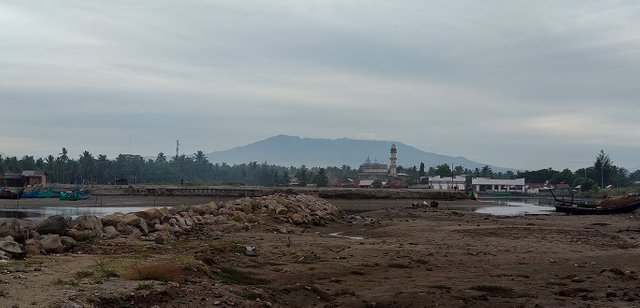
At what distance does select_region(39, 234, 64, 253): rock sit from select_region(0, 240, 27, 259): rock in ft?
3.69

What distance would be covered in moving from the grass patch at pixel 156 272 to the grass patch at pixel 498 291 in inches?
231

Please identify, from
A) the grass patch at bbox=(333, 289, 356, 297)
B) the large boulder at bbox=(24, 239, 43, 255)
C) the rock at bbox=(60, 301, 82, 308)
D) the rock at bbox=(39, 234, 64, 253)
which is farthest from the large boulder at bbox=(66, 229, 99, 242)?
the rock at bbox=(60, 301, 82, 308)

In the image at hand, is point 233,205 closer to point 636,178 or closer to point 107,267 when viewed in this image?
point 107,267

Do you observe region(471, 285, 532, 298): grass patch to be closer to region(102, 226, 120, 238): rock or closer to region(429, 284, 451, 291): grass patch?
region(429, 284, 451, 291): grass patch

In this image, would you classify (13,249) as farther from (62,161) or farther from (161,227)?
(62,161)

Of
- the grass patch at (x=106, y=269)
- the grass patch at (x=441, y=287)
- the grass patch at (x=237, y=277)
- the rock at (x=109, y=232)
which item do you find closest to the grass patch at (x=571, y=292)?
the grass patch at (x=441, y=287)

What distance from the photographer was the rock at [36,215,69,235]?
15578mm

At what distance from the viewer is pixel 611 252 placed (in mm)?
19219

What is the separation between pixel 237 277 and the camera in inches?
502

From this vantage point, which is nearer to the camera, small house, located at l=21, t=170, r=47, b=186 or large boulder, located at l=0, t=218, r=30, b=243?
large boulder, located at l=0, t=218, r=30, b=243

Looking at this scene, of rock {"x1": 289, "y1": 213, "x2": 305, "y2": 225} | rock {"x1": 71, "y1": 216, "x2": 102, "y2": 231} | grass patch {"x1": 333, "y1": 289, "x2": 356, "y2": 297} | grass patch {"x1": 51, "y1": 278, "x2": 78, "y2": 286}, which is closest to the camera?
grass patch {"x1": 51, "y1": 278, "x2": 78, "y2": 286}

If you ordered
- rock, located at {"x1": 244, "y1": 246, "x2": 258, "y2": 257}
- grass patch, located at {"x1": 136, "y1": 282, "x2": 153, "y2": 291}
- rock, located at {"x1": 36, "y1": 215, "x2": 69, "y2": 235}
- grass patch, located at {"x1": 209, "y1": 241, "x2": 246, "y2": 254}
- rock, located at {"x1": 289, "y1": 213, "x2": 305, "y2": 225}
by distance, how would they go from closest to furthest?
grass patch, located at {"x1": 136, "y1": 282, "x2": 153, "y2": 291} < rock, located at {"x1": 36, "y1": 215, "x2": 69, "y2": 235} < grass patch, located at {"x1": 209, "y1": 241, "x2": 246, "y2": 254} < rock, located at {"x1": 244, "y1": 246, "x2": 258, "y2": 257} < rock, located at {"x1": 289, "y1": 213, "x2": 305, "y2": 225}

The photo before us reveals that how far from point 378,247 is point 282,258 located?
4.49 metres

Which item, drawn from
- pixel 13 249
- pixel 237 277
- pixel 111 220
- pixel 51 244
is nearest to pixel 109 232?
pixel 111 220
